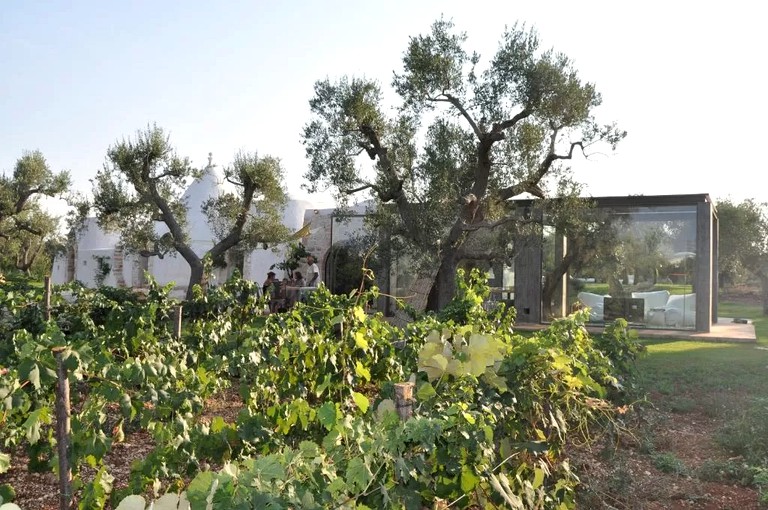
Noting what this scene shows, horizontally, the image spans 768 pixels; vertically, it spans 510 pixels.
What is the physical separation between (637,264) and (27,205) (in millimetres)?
22126

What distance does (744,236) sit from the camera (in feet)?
78.4

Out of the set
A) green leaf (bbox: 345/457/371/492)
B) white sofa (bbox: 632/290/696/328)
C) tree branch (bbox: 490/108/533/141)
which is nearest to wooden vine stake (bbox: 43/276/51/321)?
green leaf (bbox: 345/457/371/492)

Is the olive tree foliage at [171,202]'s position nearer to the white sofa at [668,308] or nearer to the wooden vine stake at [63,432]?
the white sofa at [668,308]

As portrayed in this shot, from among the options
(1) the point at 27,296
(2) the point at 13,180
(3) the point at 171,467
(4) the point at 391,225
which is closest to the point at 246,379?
(3) the point at 171,467

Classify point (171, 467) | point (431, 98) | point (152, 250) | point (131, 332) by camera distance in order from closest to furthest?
1. point (171, 467)
2. point (131, 332)
3. point (431, 98)
4. point (152, 250)

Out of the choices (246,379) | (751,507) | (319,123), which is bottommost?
(751,507)

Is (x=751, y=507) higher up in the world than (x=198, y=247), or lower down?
lower down

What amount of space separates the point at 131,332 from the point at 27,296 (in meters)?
2.02

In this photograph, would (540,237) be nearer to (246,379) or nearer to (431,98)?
(431,98)

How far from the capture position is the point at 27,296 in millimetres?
6691

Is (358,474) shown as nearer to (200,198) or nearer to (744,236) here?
(200,198)

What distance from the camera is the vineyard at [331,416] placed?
1587mm

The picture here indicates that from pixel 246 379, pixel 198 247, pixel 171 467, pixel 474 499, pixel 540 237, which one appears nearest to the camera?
pixel 474 499

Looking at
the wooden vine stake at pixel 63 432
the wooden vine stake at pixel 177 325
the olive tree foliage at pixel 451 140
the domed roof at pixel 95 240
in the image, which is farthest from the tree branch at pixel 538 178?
the domed roof at pixel 95 240
